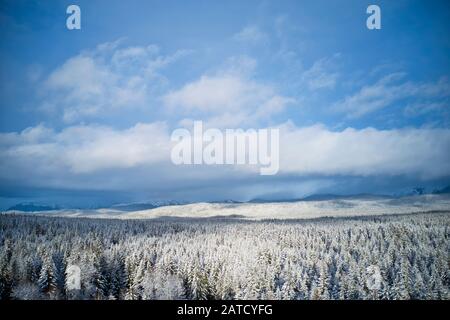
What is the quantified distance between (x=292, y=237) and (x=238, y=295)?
1579 inches

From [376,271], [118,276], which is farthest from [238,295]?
[376,271]

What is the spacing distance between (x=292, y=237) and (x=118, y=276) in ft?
129
